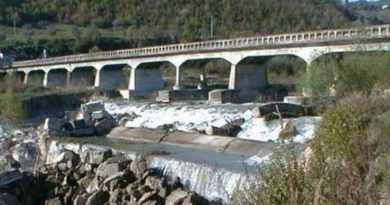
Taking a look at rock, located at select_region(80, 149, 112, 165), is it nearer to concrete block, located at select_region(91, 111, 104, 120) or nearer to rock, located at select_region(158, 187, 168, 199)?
rock, located at select_region(158, 187, 168, 199)

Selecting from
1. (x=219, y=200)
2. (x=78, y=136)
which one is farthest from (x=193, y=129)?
(x=219, y=200)

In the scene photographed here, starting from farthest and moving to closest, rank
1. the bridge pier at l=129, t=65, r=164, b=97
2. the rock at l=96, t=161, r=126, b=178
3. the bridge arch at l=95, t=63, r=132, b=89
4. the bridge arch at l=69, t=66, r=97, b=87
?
the bridge arch at l=69, t=66, r=97, b=87 → the bridge arch at l=95, t=63, r=132, b=89 → the bridge pier at l=129, t=65, r=164, b=97 → the rock at l=96, t=161, r=126, b=178

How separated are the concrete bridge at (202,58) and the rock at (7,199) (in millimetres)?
27704

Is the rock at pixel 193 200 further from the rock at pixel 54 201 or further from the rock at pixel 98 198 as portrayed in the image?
the rock at pixel 54 201

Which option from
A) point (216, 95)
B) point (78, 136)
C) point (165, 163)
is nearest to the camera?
point (165, 163)

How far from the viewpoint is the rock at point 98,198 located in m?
30.1

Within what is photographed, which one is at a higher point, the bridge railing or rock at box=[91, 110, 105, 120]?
the bridge railing

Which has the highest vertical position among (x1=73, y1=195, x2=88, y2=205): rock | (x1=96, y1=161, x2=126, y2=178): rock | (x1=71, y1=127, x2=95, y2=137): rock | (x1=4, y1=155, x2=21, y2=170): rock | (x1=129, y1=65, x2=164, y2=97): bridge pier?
(x1=129, y1=65, x2=164, y2=97): bridge pier

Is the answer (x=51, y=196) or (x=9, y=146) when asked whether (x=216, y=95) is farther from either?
(x=51, y=196)

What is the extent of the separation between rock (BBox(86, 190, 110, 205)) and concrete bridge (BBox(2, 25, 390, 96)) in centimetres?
2683

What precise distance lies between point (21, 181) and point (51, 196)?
9.50 ft

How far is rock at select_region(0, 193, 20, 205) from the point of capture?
32.8 meters

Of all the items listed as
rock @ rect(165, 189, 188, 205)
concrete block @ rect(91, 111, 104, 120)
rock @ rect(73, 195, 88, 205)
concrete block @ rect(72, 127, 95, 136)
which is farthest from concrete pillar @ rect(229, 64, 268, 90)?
rock @ rect(165, 189, 188, 205)

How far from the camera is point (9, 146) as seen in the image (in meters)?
51.7
